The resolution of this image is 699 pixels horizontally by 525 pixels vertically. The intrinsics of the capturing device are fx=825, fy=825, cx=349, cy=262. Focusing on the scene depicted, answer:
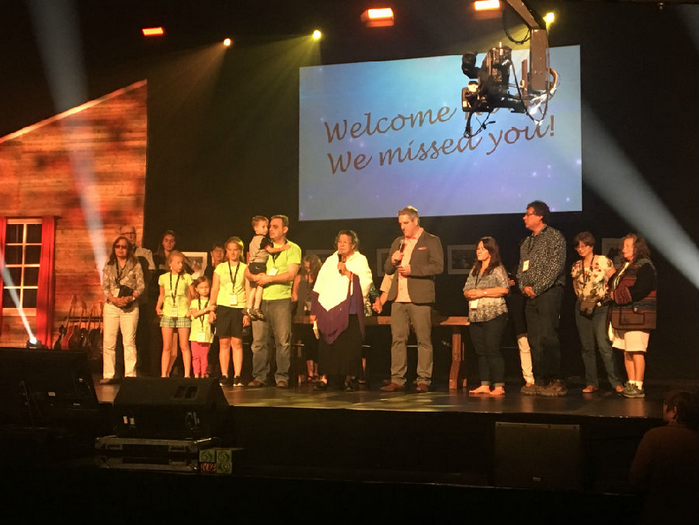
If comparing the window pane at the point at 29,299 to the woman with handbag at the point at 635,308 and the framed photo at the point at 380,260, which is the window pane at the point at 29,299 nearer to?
the framed photo at the point at 380,260

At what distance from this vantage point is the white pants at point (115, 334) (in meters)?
7.75

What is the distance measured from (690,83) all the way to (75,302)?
748 centimetres

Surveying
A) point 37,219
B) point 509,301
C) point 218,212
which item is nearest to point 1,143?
point 37,219

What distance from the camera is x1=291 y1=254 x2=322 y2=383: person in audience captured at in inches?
312

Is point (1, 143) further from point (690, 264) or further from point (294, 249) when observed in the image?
point (690, 264)

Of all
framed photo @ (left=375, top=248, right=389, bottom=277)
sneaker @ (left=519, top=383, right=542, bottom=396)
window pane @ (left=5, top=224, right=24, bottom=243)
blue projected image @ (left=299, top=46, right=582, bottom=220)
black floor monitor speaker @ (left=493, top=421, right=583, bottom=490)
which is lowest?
black floor monitor speaker @ (left=493, top=421, right=583, bottom=490)

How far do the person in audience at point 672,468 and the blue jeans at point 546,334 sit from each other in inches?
111

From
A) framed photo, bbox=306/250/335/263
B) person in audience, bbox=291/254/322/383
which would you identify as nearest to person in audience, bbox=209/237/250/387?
person in audience, bbox=291/254/322/383

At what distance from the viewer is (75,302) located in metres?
10.2

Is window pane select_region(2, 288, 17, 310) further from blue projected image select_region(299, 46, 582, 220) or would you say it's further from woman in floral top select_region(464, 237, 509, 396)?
woman in floral top select_region(464, 237, 509, 396)

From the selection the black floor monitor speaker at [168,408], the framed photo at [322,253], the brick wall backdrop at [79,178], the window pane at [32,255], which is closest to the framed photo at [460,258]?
the framed photo at [322,253]

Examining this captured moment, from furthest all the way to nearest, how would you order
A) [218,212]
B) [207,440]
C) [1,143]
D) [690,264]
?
[1,143]
[218,212]
[690,264]
[207,440]

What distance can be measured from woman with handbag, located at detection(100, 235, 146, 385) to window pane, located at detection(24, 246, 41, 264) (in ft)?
9.77

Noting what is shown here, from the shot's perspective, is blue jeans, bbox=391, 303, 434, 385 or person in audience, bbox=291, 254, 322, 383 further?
person in audience, bbox=291, 254, 322, 383
